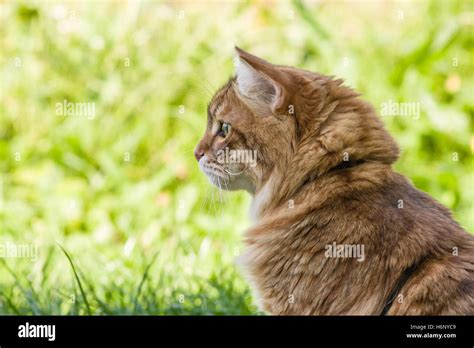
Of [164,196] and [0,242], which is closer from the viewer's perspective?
[0,242]

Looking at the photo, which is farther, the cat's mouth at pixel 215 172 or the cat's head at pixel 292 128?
the cat's mouth at pixel 215 172

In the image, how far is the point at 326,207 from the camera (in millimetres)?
2676

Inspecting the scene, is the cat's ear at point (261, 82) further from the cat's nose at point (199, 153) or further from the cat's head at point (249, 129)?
the cat's nose at point (199, 153)

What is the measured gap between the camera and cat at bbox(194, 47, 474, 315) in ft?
8.16

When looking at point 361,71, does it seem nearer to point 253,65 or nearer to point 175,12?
point 175,12

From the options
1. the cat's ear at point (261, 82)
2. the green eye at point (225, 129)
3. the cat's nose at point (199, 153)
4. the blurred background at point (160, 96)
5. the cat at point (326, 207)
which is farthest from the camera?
the blurred background at point (160, 96)

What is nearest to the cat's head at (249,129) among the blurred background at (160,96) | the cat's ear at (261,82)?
the cat's ear at (261,82)

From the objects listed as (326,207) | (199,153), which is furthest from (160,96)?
(326,207)

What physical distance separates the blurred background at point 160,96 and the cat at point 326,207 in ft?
5.94

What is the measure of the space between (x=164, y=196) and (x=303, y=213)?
8.54ft

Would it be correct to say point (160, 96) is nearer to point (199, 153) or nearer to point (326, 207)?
point (199, 153)

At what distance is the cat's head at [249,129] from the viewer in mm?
2711

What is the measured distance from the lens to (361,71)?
17.8 feet

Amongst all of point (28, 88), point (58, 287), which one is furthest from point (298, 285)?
point (28, 88)
